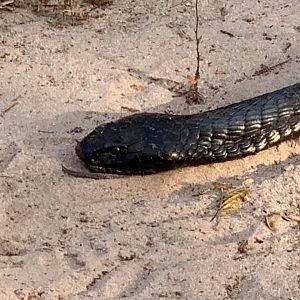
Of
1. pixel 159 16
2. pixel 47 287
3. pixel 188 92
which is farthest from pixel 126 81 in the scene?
pixel 47 287

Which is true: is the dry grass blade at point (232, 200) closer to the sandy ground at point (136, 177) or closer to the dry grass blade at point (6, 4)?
the sandy ground at point (136, 177)

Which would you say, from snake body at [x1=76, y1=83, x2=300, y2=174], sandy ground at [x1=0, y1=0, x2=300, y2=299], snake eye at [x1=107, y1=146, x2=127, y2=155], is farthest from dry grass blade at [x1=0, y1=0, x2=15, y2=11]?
snake eye at [x1=107, y1=146, x2=127, y2=155]

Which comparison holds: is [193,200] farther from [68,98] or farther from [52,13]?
[52,13]

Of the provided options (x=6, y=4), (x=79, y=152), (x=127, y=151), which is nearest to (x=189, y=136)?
(x=127, y=151)

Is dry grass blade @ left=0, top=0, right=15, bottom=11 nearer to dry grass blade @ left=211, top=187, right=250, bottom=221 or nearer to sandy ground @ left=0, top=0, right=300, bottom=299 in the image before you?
sandy ground @ left=0, top=0, right=300, bottom=299

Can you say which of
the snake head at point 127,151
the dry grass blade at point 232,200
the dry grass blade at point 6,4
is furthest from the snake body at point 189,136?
the dry grass blade at point 6,4

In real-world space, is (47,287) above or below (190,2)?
below
